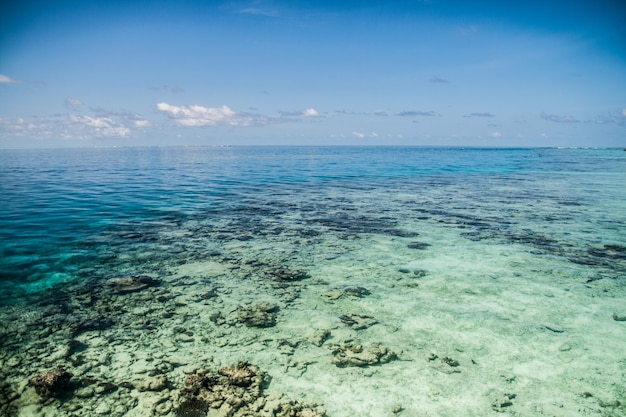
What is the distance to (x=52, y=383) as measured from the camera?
4520mm

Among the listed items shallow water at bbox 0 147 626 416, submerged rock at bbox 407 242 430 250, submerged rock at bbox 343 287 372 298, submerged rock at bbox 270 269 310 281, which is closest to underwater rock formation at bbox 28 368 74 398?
shallow water at bbox 0 147 626 416

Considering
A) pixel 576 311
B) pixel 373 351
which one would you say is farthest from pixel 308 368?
pixel 576 311

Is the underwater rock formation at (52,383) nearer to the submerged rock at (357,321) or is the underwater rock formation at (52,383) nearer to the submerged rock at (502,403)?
the submerged rock at (357,321)

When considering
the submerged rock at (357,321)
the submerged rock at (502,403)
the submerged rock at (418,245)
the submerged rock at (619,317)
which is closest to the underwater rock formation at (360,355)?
the submerged rock at (357,321)

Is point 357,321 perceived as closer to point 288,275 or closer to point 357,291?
point 357,291

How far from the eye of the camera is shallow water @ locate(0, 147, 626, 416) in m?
4.64

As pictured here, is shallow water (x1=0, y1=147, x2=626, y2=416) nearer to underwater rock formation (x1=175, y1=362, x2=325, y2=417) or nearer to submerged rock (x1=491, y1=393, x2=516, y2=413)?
submerged rock (x1=491, y1=393, x2=516, y2=413)

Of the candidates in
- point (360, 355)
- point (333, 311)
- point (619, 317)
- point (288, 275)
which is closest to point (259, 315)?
point (333, 311)

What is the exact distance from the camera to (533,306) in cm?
715

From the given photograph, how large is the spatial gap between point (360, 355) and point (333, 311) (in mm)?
1580

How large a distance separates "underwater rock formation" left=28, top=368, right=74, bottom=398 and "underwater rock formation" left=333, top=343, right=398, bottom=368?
3.78m

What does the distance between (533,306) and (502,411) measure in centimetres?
369

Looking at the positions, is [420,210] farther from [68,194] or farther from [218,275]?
[68,194]

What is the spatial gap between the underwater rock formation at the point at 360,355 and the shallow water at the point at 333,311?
0.04 m
